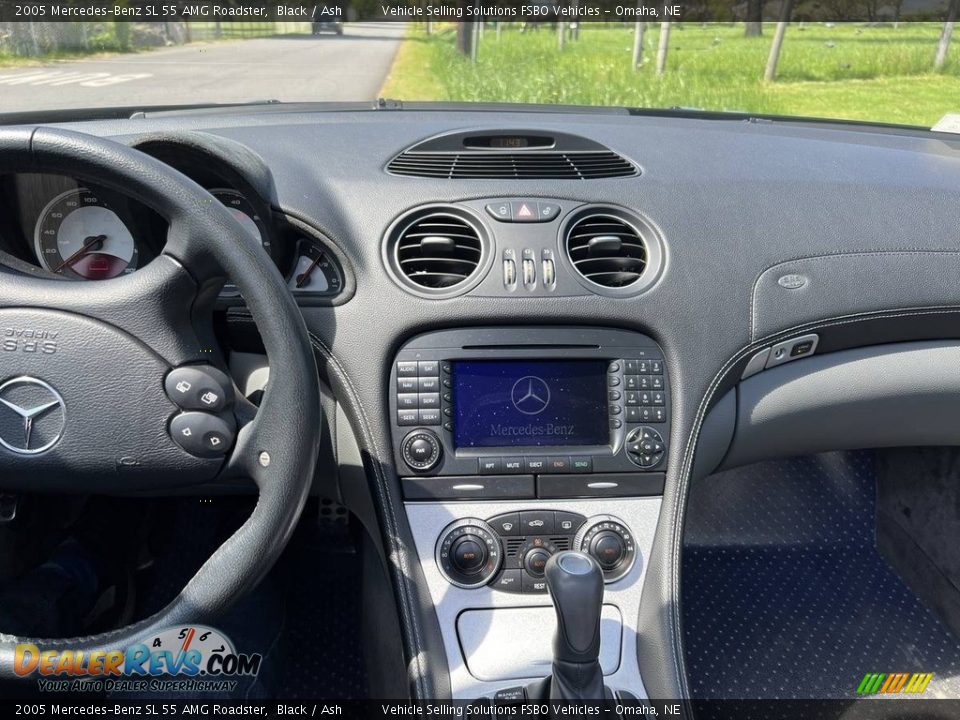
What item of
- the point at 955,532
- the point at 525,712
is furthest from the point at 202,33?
the point at 955,532

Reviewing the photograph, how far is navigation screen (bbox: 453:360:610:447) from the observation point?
1805mm

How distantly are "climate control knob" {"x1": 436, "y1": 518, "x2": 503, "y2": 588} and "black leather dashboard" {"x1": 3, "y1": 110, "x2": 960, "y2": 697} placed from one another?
0.07 m

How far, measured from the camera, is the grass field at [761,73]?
2.74m

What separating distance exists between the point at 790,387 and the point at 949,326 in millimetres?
434

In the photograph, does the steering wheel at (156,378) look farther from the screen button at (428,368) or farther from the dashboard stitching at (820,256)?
the dashboard stitching at (820,256)

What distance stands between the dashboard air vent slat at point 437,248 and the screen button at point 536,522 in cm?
52

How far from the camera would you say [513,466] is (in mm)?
1788

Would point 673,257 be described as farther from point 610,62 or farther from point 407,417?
point 610,62

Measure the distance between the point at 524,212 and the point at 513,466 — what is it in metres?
0.56

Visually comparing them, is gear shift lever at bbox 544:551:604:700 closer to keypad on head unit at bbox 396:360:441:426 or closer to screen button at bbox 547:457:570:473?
screen button at bbox 547:457:570:473

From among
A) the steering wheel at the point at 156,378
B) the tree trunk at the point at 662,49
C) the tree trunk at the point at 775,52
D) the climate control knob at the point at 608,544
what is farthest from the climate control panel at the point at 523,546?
the tree trunk at the point at 662,49

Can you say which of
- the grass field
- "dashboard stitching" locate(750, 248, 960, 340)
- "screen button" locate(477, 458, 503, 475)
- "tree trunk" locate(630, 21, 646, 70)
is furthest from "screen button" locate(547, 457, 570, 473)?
"tree trunk" locate(630, 21, 646, 70)

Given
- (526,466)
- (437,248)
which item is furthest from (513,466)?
(437,248)

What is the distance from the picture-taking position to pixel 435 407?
1.78 metres
